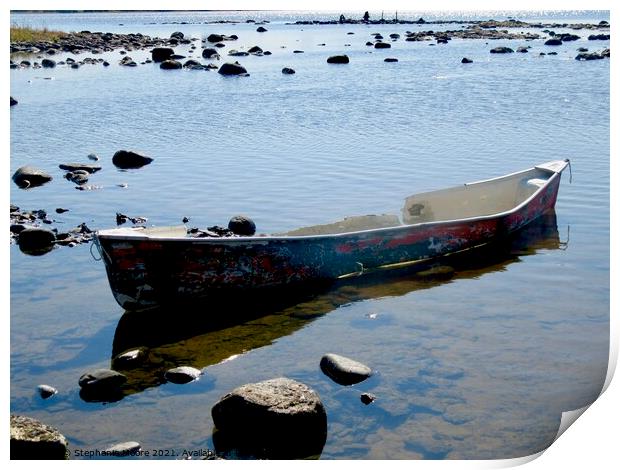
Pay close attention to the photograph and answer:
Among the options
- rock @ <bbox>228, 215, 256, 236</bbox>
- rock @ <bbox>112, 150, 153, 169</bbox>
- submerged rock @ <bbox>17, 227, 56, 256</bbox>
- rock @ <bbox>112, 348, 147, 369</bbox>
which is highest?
rock @ <bbox>112, 150, 153, 169</bbox>

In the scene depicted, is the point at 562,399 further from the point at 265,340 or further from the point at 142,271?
the point at 142,271

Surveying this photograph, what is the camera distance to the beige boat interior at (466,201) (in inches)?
532

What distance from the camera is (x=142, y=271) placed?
10398 millimetres

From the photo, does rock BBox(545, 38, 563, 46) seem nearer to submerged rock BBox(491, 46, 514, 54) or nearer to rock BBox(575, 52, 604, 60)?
submerged rock BBox(491, 46, 514, 54)

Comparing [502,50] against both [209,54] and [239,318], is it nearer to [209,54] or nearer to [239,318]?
[209,54]

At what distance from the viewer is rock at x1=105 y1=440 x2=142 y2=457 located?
721 cm

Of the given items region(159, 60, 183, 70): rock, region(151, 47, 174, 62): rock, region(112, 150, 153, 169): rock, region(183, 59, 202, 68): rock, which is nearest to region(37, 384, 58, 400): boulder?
region(112, 150, 153, 169): rock

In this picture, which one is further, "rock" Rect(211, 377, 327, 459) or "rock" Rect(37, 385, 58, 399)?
"rock" Rect(37, 385, 58, 399)

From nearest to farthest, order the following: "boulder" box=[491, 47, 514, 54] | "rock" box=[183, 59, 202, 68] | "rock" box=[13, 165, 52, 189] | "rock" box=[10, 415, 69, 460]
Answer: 1. "rock" box=[10, 415, 69, 460]
2. "rock" box=[13, 165, 52, 189]
3. "rock" box=[183, 59, 202, 68]
4. "boulder" box=[491, 47, 514, 54]

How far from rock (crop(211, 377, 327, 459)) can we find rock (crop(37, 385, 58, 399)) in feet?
7.13

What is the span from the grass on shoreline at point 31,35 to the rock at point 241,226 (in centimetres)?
5009

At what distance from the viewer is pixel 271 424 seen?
7.36 metres

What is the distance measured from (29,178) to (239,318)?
9.92 metres

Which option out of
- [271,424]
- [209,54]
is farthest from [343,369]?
[209,54]
